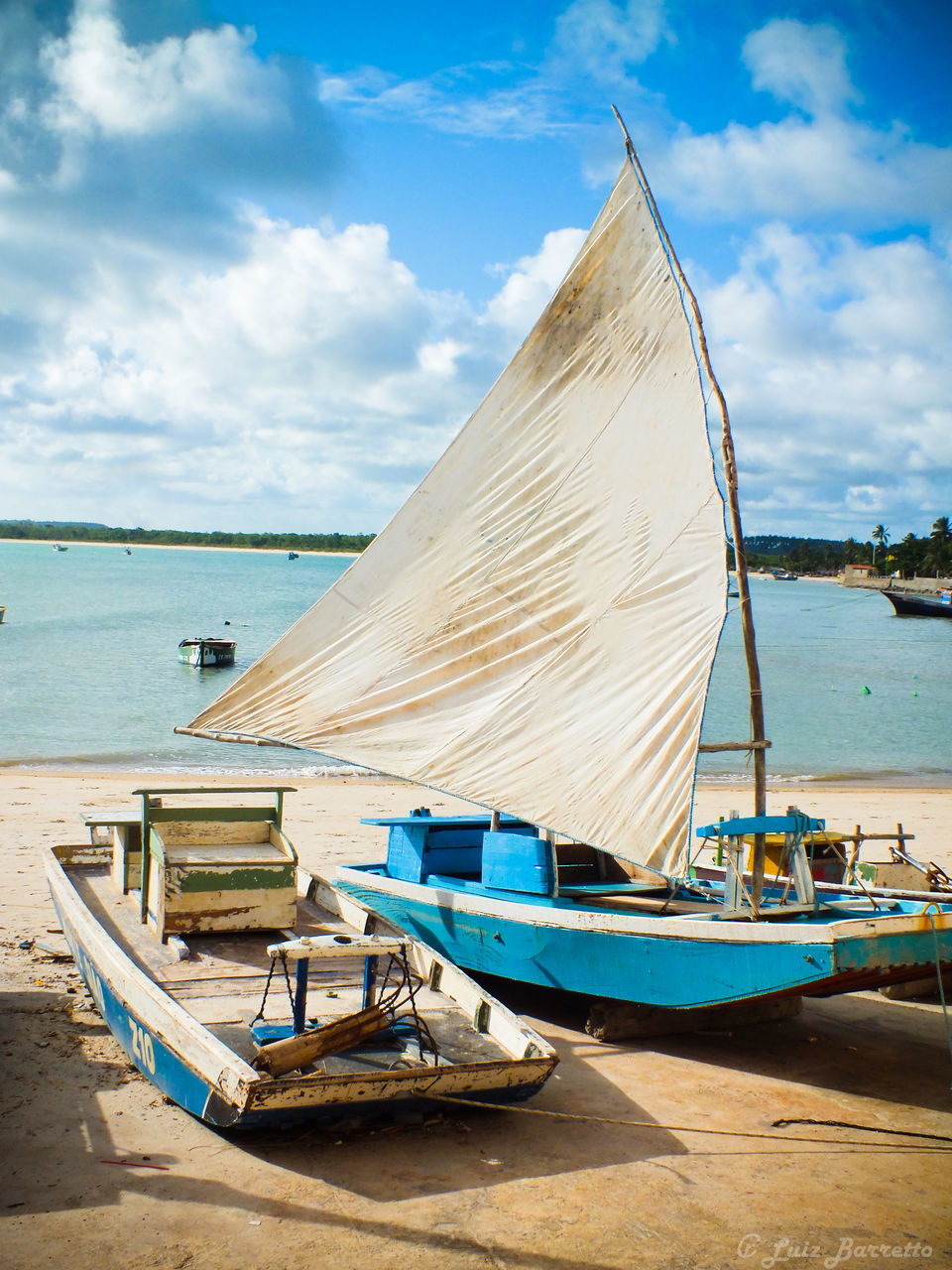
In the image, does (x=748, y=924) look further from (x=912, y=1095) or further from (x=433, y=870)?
(x=433, y=870)

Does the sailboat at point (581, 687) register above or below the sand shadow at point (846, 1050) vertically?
above

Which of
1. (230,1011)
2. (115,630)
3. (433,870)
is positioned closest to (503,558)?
(433,870)

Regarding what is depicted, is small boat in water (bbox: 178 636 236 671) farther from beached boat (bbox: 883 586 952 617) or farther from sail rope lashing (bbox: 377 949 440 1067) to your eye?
beached boat (bbox: 883 586 952 617)

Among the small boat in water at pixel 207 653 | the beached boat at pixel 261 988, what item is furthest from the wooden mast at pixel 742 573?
the small boat in water at pixel 207 653

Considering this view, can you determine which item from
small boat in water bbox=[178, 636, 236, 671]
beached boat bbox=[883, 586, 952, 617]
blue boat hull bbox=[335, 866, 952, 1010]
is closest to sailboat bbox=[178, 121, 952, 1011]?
blue boat hull bbox=[335, 866, 952, 1010]

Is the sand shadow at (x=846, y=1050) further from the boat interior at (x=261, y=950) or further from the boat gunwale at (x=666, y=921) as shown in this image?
the boat interior at (x=261, y=950)

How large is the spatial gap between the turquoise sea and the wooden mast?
1781cm

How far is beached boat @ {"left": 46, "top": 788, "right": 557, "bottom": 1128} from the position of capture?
5.96 m

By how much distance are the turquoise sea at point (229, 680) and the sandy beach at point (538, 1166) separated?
17932 mm

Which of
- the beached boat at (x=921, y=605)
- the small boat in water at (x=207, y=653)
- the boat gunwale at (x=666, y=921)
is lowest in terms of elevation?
the boat gunwale at (x=666, y=921)

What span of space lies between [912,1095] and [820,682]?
144ft

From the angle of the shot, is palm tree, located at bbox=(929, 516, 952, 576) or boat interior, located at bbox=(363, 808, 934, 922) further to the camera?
palm tree, located at bbox=(929, 516, 952, 576)

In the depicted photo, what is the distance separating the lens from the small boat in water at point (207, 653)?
141 feet

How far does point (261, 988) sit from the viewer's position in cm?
745
